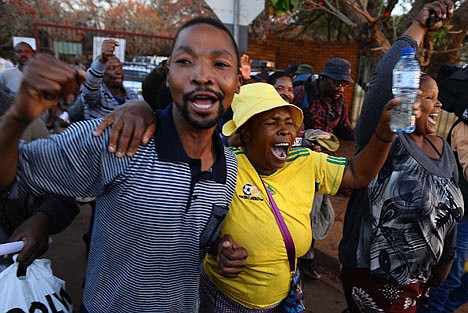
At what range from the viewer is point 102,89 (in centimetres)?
437

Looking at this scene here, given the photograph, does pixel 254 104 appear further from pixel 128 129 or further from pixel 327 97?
pixel 327 97

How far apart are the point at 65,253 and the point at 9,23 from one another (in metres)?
16.0

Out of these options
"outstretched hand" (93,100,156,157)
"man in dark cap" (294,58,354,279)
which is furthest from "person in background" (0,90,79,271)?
"man in dark cap" (294,58,354,279)

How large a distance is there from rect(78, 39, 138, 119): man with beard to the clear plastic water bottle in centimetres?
300

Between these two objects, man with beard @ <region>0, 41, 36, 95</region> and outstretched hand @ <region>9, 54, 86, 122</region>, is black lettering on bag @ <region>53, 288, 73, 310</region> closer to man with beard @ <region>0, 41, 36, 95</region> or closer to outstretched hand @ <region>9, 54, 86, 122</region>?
outstretched hand @ <region>9, 54, 86, 122</region>

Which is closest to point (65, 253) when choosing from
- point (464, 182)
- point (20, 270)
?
point (20, 270)

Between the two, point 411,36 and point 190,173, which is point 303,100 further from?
point 190,173

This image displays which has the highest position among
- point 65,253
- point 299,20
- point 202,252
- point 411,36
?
point 299,20

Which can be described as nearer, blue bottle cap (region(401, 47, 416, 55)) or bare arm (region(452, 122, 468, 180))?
blue bottle cap (region(401, 47, 416, 55))

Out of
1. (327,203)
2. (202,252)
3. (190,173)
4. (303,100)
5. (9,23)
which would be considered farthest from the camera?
(9,23)

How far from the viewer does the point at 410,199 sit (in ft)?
6.87

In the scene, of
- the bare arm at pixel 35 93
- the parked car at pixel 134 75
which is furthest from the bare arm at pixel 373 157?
→ the parked car at pixel 134 75

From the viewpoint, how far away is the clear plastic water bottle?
1.74m

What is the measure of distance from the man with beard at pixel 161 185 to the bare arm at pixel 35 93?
0.11 metres
